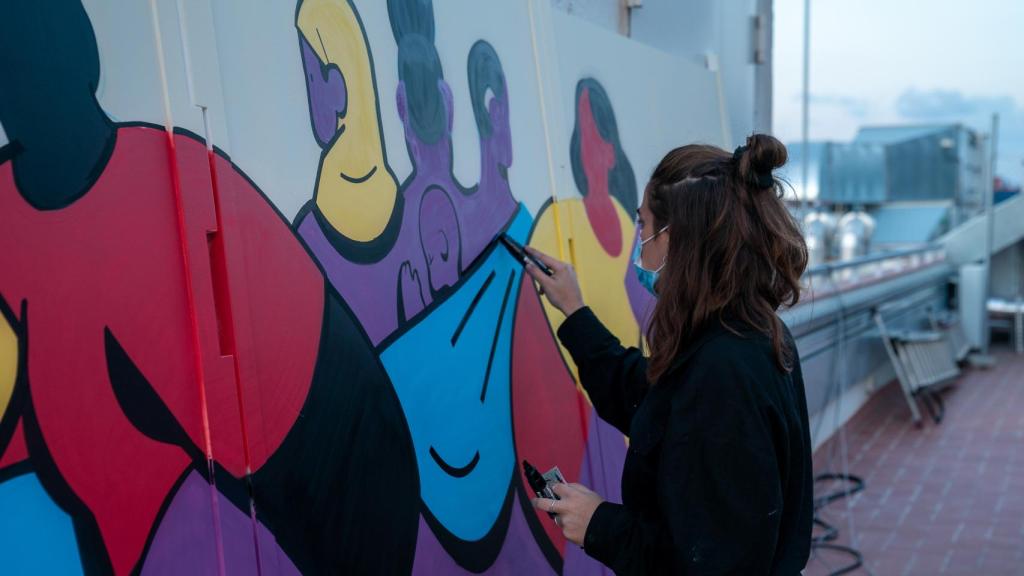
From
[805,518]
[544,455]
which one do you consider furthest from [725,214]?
[544,455]

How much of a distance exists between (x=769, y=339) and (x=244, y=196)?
2.90 ft

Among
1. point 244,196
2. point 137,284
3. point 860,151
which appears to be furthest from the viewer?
point 860,151

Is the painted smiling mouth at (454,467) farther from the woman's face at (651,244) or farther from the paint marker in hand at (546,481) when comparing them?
the woman's face at (651,244)

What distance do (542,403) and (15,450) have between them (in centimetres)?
144

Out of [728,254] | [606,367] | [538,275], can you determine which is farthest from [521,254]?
[728,254]

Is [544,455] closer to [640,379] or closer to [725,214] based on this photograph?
[640,379]

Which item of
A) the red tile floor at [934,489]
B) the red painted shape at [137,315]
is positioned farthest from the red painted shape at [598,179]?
the red tile floor at [934,489]

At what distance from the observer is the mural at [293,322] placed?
1.19 m

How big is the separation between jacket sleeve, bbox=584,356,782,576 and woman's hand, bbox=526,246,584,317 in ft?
2.69

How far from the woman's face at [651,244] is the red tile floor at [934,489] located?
126 inches

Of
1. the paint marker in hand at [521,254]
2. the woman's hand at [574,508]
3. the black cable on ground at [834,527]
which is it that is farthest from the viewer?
the black cable on ground at [834,527]

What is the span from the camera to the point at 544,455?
237 cm

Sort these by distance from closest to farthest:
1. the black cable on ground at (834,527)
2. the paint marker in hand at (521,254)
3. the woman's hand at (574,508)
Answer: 1. the woman's hand at (574,508)
2. the paint marker in hand at (521,254)
3. the black cable on ground at (834,527)

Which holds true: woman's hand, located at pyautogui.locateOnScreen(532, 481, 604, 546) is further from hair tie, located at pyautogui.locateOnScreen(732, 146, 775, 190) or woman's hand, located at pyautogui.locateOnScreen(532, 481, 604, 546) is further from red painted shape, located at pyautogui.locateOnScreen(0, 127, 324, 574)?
hair tie, located at pyautogui.locateOnScreen(732, 146, 775, 190)
